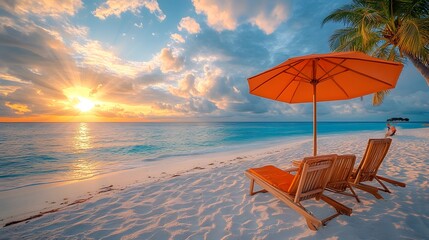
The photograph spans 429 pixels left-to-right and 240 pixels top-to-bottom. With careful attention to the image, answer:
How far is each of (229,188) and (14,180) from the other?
8988 millimetres

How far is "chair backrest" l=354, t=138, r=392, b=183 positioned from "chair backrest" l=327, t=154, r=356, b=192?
1.11ft

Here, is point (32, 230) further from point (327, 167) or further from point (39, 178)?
point (39, 178)

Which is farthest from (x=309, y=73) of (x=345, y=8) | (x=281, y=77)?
(x=345, y=8)

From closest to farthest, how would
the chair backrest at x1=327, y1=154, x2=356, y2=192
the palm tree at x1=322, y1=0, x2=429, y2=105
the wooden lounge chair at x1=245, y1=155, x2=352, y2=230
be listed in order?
the wooden lounge chair at x1=245, y1=155, x2=352, y2=230
the chair backrest at x1=327, y1=154, x2=356, y2=192
the palm tree at x1=322, y1=0, x2=429, y2=105

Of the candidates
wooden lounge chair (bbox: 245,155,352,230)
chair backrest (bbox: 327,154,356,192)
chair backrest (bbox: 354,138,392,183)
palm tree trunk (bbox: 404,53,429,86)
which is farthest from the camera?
palm tree trunk (bbox: 404,53,429,86)

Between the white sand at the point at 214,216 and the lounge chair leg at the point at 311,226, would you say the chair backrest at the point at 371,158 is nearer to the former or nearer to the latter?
the white sand at the point at 214,216

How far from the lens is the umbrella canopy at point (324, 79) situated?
3048 millimetres

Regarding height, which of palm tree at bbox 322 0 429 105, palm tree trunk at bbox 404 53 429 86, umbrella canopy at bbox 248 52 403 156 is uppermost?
palm tree at bbox 322 0 429 105

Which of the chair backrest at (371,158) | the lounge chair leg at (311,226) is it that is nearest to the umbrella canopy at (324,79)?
the chair backrest at (371,158)

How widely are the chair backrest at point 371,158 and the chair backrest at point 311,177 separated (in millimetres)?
1134

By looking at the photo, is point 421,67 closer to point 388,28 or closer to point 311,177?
point 388,28


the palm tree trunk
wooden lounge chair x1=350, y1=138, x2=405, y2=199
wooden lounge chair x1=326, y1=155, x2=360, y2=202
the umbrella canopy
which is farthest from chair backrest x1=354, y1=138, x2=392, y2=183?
the palm tree trunk

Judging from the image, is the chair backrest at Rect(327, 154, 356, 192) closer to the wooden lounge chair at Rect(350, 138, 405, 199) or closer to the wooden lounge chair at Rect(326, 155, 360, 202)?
the wooden lounge chair at Rect(326, 155, 360, 202)

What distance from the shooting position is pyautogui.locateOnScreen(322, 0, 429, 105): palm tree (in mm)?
5508
